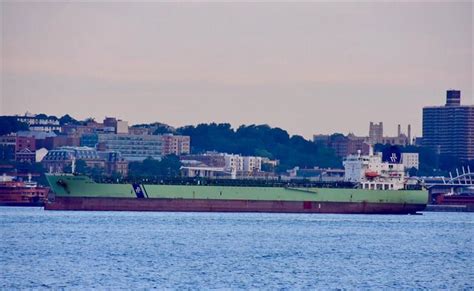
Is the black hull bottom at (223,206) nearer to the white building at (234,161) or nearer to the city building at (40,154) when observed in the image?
the white building at (234,161)

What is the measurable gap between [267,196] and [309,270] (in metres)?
45.9

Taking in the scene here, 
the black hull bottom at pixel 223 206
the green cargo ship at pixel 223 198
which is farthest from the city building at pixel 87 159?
the green cargo ship at pixel 223 198

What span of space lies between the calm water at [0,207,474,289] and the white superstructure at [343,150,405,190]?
49.6 ft

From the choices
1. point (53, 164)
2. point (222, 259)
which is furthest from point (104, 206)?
point (53, 164)

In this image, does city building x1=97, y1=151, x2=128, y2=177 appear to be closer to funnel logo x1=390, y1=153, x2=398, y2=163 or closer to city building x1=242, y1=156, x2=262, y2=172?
city building x1=242, y1=156, x2=262, y2=172

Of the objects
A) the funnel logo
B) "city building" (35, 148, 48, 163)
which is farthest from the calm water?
"city building" (35, 148, 48, 163)

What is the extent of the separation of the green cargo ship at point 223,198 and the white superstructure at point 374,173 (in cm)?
230

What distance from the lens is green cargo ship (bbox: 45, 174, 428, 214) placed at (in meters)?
90.0

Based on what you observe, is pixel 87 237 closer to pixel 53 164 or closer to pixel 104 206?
pixel 104 206

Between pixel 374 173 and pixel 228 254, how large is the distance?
4541 cm

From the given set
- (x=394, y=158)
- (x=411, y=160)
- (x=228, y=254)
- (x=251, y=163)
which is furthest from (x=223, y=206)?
(x=411, y=160)

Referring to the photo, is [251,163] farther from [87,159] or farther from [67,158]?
[67,158]

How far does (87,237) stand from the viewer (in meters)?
60.9

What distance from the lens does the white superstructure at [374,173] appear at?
9562cm
